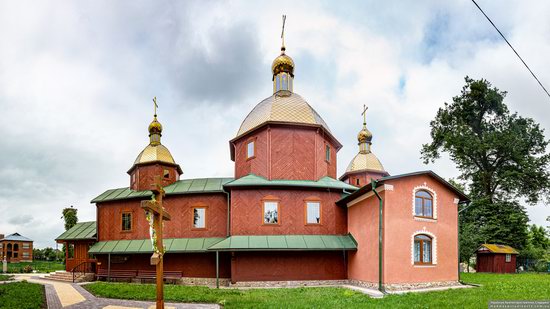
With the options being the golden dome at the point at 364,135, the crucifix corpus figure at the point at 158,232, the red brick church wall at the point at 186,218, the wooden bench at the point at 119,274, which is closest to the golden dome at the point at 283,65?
the red brick church wall at the point at 186,218

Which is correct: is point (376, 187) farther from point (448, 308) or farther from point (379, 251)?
point (448, 308)

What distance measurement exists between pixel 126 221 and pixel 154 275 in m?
3.31

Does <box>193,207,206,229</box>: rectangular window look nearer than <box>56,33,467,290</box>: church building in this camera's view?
No

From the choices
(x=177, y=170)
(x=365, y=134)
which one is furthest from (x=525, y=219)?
(x=177, y=170)

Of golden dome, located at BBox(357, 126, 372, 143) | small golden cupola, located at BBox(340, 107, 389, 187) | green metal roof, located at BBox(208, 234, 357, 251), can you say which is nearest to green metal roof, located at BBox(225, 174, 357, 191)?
green metal roof, located at BBox(208, 234, 357, 251)

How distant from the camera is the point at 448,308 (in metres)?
8.95

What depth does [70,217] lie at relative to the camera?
29.0m

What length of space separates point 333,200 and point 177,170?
879 centimetres

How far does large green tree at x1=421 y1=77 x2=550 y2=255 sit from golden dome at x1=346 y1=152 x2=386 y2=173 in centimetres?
508

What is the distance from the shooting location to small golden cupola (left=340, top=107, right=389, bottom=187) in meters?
26.8

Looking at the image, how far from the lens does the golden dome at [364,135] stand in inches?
1086

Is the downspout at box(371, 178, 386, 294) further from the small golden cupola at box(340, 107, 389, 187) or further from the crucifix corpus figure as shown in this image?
the small golden cupola at box(340, 107, 389, 187)

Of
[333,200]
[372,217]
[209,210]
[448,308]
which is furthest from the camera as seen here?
[209,210]

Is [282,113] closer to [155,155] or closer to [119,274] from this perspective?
[155,155]
